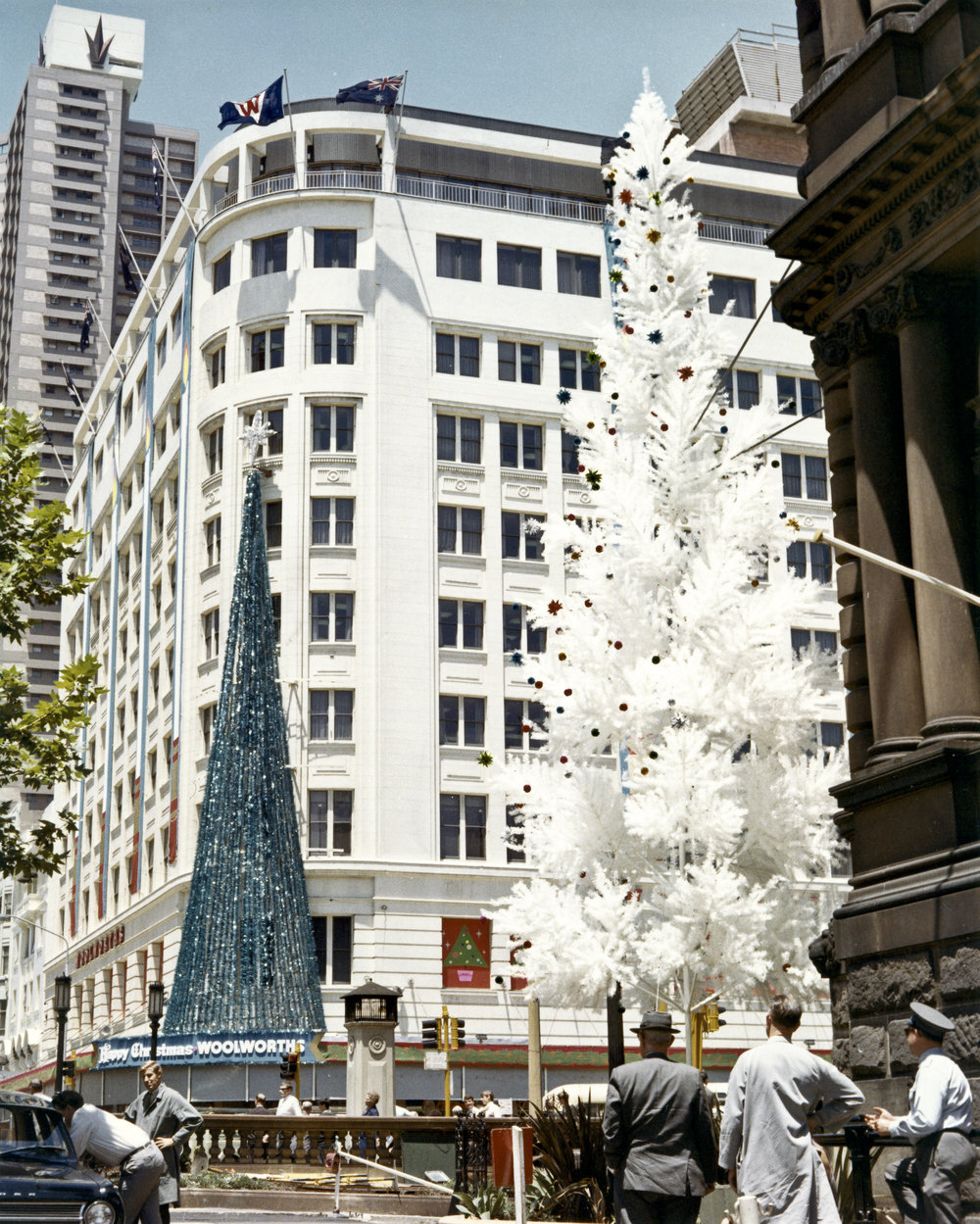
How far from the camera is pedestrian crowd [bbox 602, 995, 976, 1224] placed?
9156 millimetres

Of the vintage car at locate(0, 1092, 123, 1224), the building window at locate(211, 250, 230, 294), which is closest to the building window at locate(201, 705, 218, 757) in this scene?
the building window at locate(211, 250, 230, 294)

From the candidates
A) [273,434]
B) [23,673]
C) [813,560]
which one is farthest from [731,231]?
[23,673]

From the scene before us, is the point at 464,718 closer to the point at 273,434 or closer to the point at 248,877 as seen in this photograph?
the point at 248,877

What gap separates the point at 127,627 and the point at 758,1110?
5759 centimetres

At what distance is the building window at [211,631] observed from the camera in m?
52.6

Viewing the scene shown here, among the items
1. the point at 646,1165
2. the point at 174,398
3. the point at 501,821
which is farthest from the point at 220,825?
the point at 646,1165

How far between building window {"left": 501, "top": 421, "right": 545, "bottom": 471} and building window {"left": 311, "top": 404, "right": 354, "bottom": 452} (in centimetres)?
514

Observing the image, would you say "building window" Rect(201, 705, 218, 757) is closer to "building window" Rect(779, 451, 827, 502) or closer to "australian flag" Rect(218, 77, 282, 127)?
"australian flag" Rect(218, 77, 282, 127)

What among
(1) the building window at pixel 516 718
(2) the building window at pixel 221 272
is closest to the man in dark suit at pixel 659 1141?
(1) the building window at pixel 516 718

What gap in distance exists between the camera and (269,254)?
53.8 m

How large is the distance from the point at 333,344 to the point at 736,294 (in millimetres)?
14822

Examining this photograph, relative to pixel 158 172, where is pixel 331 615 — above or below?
Result: below

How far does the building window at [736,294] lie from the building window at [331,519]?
15.4 metres

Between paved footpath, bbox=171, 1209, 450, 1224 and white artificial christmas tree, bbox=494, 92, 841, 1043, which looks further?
white artificial christmas tree, bbox=494, 92, 841, 1043
